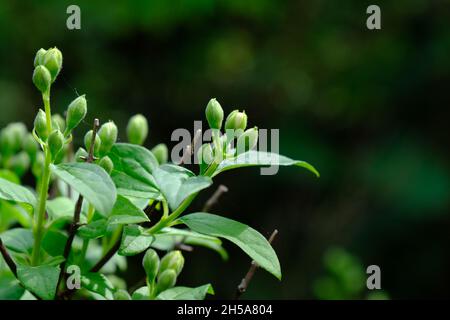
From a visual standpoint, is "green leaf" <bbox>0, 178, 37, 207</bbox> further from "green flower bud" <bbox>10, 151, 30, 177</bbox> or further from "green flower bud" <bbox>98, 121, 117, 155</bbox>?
"green flower bud" <bbox>10, 151, 30, 177</bbox>

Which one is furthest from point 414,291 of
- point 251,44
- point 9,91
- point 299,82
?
point 9,91

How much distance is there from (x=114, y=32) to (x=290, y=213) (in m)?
1.02

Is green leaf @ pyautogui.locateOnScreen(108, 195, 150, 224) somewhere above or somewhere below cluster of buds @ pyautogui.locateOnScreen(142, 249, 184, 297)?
above

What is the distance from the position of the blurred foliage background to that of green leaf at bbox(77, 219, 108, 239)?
6.54 feet

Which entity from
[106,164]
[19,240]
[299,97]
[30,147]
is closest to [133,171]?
[106,164]

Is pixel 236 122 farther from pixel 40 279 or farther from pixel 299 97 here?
pixel 299 97

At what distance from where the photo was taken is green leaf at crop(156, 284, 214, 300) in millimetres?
580

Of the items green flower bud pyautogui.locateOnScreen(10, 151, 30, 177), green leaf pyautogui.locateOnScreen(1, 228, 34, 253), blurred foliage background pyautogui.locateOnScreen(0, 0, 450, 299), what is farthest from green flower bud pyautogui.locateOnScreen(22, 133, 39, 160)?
blurred foliage background pyautogui.locateOnScreen(0, 0, 450, 299)

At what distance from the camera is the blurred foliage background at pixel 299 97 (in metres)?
2.63

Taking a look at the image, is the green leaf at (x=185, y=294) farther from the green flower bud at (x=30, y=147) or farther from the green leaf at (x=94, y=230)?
the green flower bud at (x=30, y=147)

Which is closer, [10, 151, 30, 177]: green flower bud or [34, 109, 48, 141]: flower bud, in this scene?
[34, 109, 48, 141]: flower bud

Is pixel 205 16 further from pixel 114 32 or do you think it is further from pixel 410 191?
pixel 410 191

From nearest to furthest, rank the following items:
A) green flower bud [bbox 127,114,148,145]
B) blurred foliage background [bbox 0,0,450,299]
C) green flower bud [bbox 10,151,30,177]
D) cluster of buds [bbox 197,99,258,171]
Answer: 1. cluster of buds [bbox 197,99,258,171]
2. green flower bud [bbox 127,114,148,145]
3. green flower bud [bbox 10,151,30,177]
4. blurred foliage background [bbox 0,0,450,299]

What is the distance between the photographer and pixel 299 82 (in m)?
2.90
